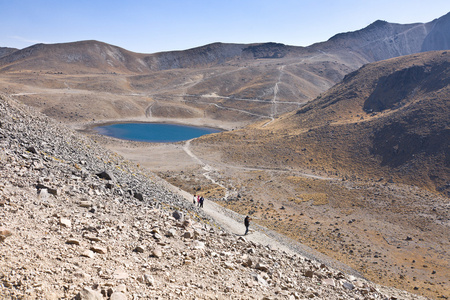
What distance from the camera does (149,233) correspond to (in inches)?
386

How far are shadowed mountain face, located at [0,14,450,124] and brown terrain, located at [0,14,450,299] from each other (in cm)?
87

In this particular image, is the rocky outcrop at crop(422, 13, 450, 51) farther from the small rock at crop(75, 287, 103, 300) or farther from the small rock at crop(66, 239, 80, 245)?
the small rock at crop(75, 287, 103, 300)

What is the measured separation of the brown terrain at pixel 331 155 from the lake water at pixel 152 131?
17.7 feet

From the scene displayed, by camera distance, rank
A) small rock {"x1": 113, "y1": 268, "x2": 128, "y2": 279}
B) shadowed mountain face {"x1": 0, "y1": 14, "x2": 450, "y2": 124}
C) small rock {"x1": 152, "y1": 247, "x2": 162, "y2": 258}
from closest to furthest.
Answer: small rock {"x1": 113, "y1": 268, "x2": 128, "y2": 279} → small rock {"x1": 152, "y1": 247, "x2": 162, "y2": 258} → shadowed mountain face {"x1": 0, "y1": 14, "x2": 450, "y2": 124}

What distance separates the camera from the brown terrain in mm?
23328

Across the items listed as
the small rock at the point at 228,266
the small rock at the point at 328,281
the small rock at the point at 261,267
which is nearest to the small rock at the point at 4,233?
the small rock at the point at 228,266

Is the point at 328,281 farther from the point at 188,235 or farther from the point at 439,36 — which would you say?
the point at 439,36

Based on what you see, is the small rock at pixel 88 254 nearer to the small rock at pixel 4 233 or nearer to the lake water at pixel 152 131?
the small rock at pixel 4 233

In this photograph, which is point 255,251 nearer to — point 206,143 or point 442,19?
point 206,143

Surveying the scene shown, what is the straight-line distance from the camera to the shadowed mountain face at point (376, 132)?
3794 centimetres

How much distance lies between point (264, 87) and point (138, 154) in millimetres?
74623

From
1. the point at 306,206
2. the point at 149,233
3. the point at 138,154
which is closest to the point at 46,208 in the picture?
the point at 149,233

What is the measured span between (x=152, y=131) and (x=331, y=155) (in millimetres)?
46596

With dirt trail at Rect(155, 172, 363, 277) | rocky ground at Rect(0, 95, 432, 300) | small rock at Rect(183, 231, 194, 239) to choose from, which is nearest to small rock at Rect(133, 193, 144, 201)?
rocky ground at Rect(0, 95, 432, 300)
